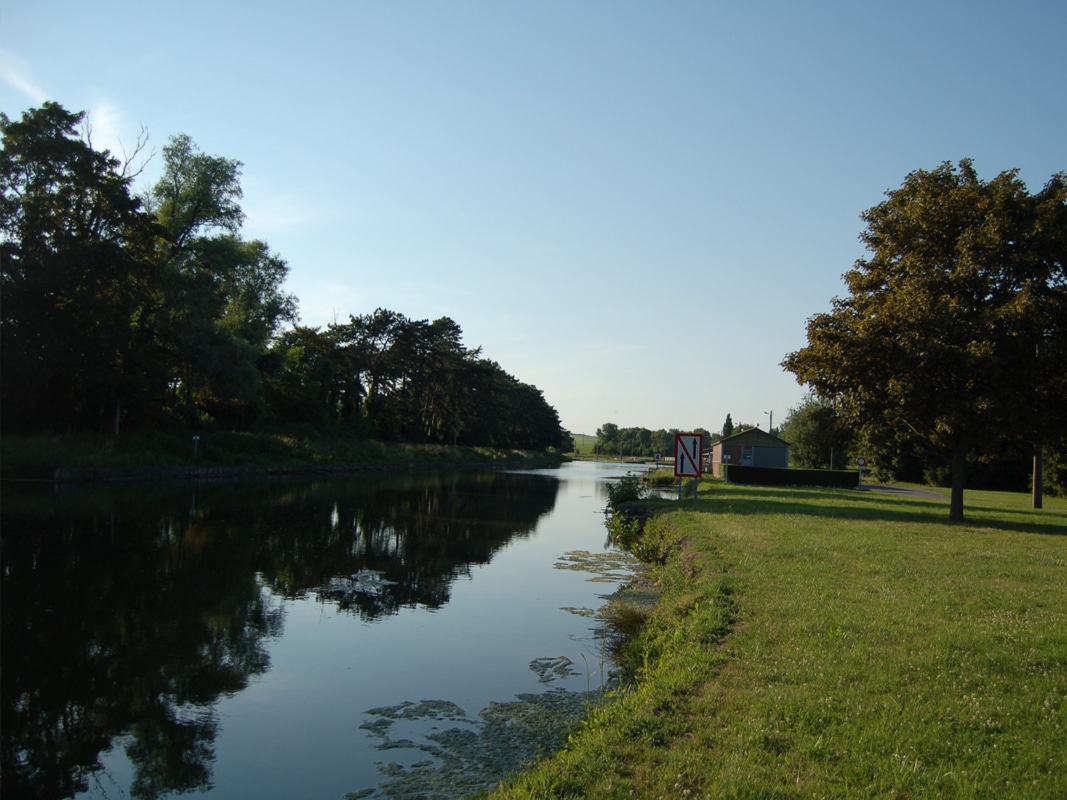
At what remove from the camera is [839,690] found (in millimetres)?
6137

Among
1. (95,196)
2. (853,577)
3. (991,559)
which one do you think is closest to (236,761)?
(853,577)

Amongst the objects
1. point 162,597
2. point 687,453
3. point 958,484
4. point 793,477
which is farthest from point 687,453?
point 793,477

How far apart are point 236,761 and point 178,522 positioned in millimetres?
15207

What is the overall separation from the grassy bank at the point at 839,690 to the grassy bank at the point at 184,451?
1065 inches

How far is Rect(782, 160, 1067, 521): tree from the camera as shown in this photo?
59.2 ft

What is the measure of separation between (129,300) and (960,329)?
108 feet

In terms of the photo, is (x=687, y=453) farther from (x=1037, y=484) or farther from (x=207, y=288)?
(x=207, y=288)

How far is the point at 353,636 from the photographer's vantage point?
34.2ft

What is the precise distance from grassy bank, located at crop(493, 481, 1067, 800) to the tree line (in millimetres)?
30259

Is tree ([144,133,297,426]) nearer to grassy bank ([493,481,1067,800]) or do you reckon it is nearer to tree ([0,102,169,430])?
tree ([0,102,169,430])

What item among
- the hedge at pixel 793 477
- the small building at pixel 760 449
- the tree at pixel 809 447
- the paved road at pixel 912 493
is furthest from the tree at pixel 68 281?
the tree at pixel 809 447

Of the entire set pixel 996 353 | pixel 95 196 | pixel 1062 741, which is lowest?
pixel 1062 741

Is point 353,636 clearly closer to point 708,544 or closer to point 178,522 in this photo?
point 708,544

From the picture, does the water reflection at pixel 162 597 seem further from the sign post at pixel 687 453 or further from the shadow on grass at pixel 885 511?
the shadow on grass at pixel 885 511
